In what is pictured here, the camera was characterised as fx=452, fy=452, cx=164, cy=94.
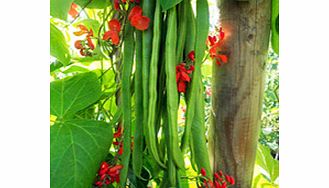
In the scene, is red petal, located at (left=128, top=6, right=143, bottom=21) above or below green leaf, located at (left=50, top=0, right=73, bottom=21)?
below

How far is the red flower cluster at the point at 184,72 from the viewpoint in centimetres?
86

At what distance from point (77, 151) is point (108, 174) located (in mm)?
84

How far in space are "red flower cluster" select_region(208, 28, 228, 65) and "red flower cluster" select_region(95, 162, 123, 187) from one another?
31cm

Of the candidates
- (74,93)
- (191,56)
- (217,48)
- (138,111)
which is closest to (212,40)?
(217,48)

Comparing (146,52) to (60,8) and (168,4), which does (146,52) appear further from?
(60,8)

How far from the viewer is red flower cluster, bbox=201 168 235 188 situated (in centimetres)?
92

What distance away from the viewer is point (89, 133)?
980mm

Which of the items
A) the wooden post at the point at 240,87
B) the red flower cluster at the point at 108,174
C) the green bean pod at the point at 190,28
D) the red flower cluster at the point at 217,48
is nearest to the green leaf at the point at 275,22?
the wooden post at the point at 240,87

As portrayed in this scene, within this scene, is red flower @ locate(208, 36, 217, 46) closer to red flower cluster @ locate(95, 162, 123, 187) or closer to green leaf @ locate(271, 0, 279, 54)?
green leaf @ locate(271, 0, 279, 54)

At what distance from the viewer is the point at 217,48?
99 cm

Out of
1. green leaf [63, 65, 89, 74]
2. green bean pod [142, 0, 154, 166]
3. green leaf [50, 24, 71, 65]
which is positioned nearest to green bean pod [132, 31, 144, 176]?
green bean pod [142, 0, 154, 166]

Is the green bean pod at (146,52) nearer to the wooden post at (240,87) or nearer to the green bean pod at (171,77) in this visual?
the green bean pod at (171,77)
